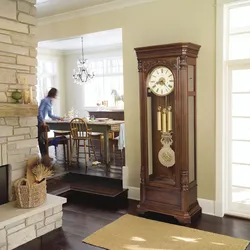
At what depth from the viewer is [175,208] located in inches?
151

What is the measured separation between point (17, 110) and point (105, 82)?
6.07 metres

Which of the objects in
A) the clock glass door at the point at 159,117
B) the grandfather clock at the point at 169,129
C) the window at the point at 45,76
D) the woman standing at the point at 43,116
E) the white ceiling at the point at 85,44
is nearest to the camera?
the grandfather clock at the point at 169,129

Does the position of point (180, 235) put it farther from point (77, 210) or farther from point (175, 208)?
point (77, 210)

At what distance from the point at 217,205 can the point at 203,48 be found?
198cm

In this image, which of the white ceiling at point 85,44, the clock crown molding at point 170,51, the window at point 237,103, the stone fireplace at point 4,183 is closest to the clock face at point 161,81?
the clock crown molding at point 170,51

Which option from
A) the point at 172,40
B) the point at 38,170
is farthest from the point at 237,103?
the point at 38,170

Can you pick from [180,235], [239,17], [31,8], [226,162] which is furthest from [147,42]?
[180,235]

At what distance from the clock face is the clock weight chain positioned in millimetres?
217

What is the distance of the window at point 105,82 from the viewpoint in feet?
29.8

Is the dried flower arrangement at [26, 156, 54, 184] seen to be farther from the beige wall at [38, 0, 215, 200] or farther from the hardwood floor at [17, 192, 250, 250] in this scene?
the beige wall at [38, 0, 215, 200]

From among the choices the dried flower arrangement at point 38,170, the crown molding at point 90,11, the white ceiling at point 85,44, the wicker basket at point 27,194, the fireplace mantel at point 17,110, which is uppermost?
the white ceiling at point 85,44

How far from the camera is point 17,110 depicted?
3475 mm

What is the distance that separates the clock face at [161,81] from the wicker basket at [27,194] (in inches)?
69.9

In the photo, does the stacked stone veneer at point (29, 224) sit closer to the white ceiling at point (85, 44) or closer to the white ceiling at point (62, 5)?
the white ceiling at point (62, 5)
